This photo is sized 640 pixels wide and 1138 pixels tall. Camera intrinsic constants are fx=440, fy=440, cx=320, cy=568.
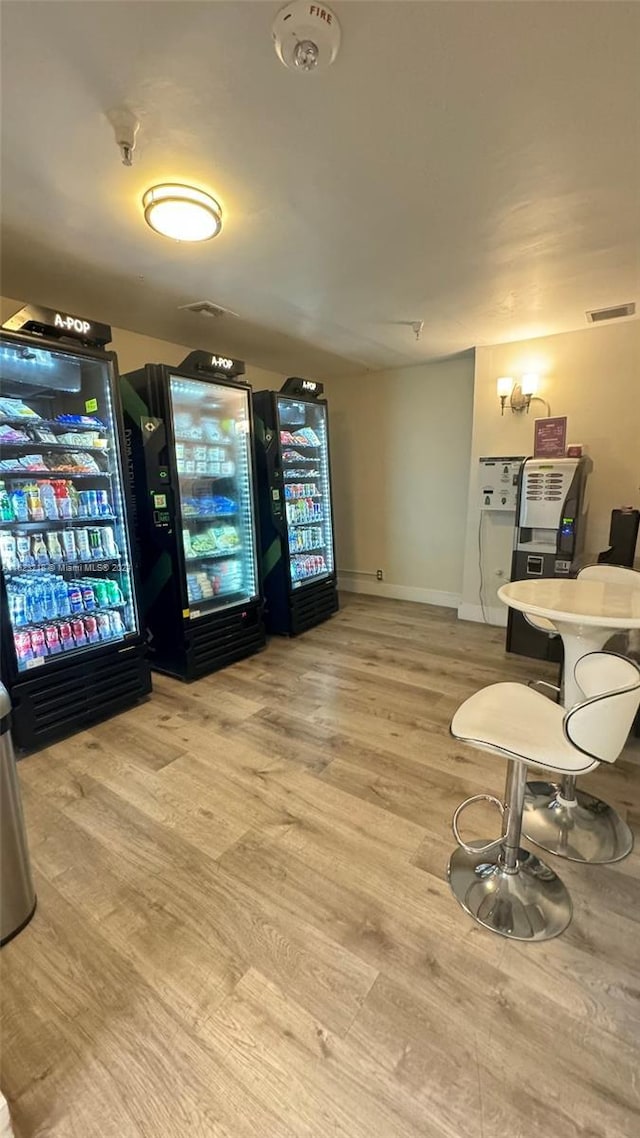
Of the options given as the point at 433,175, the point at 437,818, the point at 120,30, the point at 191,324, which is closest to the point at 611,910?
the point at 437,818

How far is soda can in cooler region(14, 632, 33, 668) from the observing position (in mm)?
2219

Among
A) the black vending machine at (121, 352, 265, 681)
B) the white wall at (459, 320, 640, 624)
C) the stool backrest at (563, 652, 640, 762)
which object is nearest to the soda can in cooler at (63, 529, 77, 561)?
the black vending machine at (121, 352, 265, 681)

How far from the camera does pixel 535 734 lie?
133 centimetres

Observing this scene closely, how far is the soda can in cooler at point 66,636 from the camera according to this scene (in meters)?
2.47

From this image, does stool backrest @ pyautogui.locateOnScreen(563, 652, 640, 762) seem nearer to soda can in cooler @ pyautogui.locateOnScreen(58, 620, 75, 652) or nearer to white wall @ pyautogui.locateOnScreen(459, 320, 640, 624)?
soda can in cooler @ pyautogui.locateOnScreen(58, 620, 75, 652)

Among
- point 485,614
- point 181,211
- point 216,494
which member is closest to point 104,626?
point 216,494

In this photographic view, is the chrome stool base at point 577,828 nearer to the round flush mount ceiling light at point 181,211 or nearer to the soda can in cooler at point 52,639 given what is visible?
the soda can in cooler at point 52,639

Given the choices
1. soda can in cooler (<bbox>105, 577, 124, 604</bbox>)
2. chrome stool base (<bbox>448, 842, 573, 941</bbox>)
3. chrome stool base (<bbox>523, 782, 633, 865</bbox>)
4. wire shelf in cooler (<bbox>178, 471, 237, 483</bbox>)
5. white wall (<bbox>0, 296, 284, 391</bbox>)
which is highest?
white wall (<bbox>0, 296, 284, 391</bbox>)

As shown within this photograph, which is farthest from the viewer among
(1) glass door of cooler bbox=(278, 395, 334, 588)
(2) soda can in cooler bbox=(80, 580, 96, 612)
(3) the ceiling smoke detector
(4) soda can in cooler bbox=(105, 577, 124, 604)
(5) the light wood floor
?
(1) glass door of cooler bbox=(278, 395, 334, 588)

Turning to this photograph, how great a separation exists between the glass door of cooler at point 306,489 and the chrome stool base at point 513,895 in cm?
265

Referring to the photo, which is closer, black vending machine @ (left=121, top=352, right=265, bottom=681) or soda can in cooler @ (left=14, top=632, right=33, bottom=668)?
soda can in cooler @ (left=14, top=632, right=33, bottom=668)

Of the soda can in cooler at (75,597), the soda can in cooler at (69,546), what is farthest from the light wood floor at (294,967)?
the soda can in cooler at (69,546)

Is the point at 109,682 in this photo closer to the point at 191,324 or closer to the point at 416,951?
the point at 416,951

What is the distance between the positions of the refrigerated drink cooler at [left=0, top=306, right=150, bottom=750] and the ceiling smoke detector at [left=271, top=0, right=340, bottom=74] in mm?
1575
